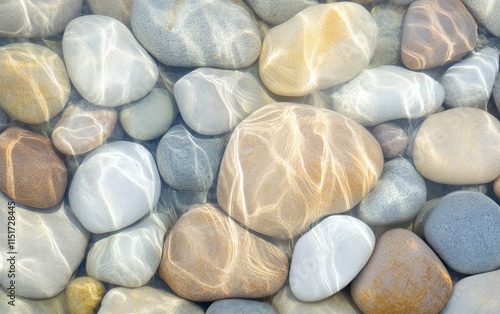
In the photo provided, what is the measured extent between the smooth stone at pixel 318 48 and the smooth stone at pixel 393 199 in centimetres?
91

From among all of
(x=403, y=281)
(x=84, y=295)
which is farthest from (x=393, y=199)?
(x=84, y=295)

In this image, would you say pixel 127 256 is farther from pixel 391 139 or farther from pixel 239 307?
pixel 391 139

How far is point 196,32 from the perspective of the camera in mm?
3389

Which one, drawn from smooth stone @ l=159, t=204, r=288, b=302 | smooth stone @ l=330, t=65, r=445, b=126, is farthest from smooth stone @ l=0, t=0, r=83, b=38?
smooth stone @ l=330, t=65, r=445, b=126

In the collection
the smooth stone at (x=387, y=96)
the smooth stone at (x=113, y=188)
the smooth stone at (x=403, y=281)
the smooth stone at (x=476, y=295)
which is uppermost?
the smooth stone at (x=387, y=96)

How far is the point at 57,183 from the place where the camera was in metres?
3.30

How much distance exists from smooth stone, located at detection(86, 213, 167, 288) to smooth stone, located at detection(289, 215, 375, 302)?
3.50 feet

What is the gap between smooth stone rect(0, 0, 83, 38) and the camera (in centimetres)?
338

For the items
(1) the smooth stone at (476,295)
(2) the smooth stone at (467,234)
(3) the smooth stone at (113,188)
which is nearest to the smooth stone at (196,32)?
(3) the smooth stone at (113,188)

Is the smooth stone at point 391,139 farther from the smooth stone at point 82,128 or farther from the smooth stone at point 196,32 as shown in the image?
the smooth stone at point 82,128

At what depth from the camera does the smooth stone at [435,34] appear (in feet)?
11.7

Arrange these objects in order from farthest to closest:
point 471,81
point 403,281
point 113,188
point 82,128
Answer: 1. point 471,81
2. point 82,128
3. point 113,188
4. point 403,281

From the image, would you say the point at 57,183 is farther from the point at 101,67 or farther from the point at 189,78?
the point at 189,78

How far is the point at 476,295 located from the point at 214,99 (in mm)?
2401
